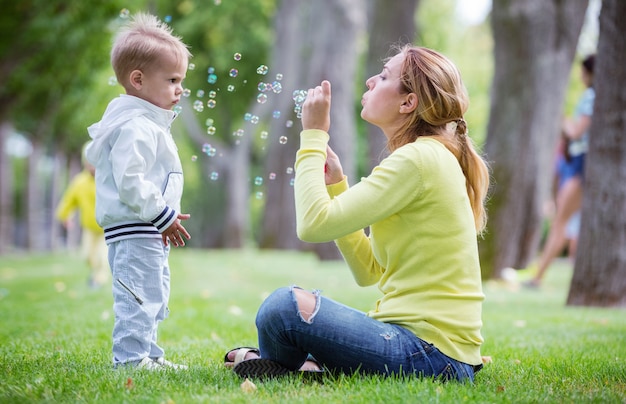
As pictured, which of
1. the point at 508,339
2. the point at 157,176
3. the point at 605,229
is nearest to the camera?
the point at 157,176

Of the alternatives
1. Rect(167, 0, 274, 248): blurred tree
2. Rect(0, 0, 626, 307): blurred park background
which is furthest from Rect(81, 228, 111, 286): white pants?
Rect(167, 0, 274, 248): blurred tree

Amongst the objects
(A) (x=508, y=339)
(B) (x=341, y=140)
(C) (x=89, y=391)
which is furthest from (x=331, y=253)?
(C) (x=89, y=391)

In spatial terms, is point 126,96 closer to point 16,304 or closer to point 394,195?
point 394,195

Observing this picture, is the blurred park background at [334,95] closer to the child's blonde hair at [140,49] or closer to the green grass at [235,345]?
the child's blonde hair at [140,49]

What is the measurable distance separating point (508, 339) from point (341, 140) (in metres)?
10.9

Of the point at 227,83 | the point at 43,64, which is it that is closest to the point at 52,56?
the point at 43,64

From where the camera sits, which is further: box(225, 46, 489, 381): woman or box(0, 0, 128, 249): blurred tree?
box(0, 0, 128, 249): blurred tree

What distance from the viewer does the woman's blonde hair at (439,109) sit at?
3096 mm

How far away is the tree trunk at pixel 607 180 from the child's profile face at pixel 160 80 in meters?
4.29

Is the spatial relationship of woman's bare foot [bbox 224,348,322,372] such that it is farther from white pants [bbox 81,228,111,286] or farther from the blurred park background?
white pants [bbox 81,228,111,286]

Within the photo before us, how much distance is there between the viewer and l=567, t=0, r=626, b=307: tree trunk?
643cm

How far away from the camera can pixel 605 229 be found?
6660 millimetres

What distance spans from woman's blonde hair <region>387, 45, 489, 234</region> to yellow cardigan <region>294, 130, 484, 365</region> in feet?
0.43

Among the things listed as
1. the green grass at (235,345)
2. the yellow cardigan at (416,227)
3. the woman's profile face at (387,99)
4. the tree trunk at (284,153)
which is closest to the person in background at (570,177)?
the green grass at (235,345)
